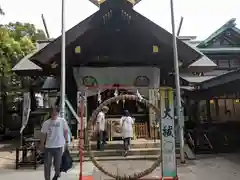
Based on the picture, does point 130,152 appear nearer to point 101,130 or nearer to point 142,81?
point 101,130

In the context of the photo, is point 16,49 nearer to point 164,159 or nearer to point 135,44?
point 135,44

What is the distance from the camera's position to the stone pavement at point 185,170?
7578 mm

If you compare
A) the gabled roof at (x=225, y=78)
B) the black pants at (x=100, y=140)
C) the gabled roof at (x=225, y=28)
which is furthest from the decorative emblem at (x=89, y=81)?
the gabled roof at (x=225, y=28)

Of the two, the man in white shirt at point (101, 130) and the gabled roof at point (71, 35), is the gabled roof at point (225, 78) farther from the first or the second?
the gabled roof at point (71, 35)

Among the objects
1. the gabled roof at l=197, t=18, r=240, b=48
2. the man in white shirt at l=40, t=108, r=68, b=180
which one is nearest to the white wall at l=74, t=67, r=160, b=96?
the man in white shirt at l=40, t=108, r=68, b=180

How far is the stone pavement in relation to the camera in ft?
24.9

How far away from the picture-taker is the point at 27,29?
25.9 m

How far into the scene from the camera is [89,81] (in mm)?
13234

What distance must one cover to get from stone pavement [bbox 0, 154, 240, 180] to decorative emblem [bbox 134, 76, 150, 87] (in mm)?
4398

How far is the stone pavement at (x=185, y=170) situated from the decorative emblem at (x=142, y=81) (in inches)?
173

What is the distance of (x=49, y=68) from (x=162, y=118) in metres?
8.11

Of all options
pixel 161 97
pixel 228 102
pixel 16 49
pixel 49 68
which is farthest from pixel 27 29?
pixel 161 97

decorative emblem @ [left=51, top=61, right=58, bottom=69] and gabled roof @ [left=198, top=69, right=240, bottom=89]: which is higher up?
decorative emblem @ [left=51, top=61, right=58, bottom=69]

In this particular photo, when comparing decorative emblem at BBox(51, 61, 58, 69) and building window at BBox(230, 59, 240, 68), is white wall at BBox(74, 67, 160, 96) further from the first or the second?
building window at BBox(230, 59, 240, 68)
